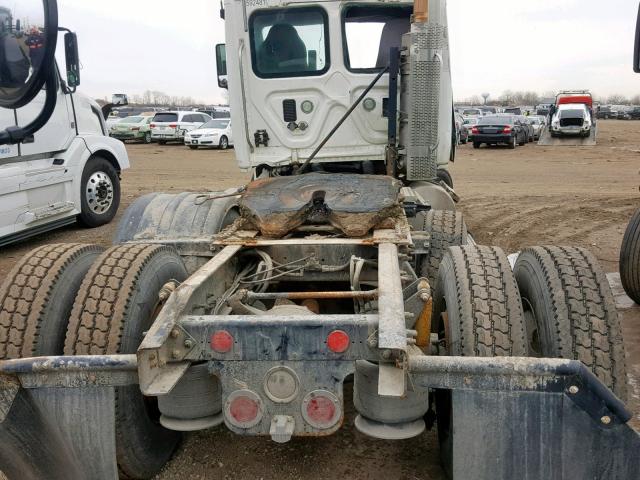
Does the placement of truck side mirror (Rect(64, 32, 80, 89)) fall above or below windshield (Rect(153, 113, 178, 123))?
below

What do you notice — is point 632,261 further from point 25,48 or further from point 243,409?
point 25,48

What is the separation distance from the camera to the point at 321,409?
2.18m

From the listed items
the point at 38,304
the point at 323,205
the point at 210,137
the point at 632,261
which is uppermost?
the point at 210,137

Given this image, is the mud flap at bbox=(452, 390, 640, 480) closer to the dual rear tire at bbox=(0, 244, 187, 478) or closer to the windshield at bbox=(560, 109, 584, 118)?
the dual rear tire at bbox=(0, 244, 187, 478)

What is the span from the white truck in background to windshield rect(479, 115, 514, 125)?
18.9 m

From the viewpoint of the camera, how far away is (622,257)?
5.27 meters

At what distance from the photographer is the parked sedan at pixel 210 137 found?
80.6ft

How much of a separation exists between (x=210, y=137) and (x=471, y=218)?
1690 centimetres

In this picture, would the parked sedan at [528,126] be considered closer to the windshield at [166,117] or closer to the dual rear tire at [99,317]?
the windshield at [166,117]

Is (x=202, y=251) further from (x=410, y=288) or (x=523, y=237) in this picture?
(x=523, y=237)

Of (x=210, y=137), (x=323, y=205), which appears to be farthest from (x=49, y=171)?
(x=210, y=137)

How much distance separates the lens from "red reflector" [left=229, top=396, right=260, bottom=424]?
219cm

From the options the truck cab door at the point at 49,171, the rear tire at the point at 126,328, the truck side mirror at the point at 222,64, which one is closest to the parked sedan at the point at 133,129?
the truck cab door at the point at 49,171

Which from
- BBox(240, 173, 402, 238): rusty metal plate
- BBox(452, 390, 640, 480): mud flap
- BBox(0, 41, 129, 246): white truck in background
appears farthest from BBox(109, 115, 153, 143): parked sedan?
BBox(452, 390, 640, 480): mud flap
